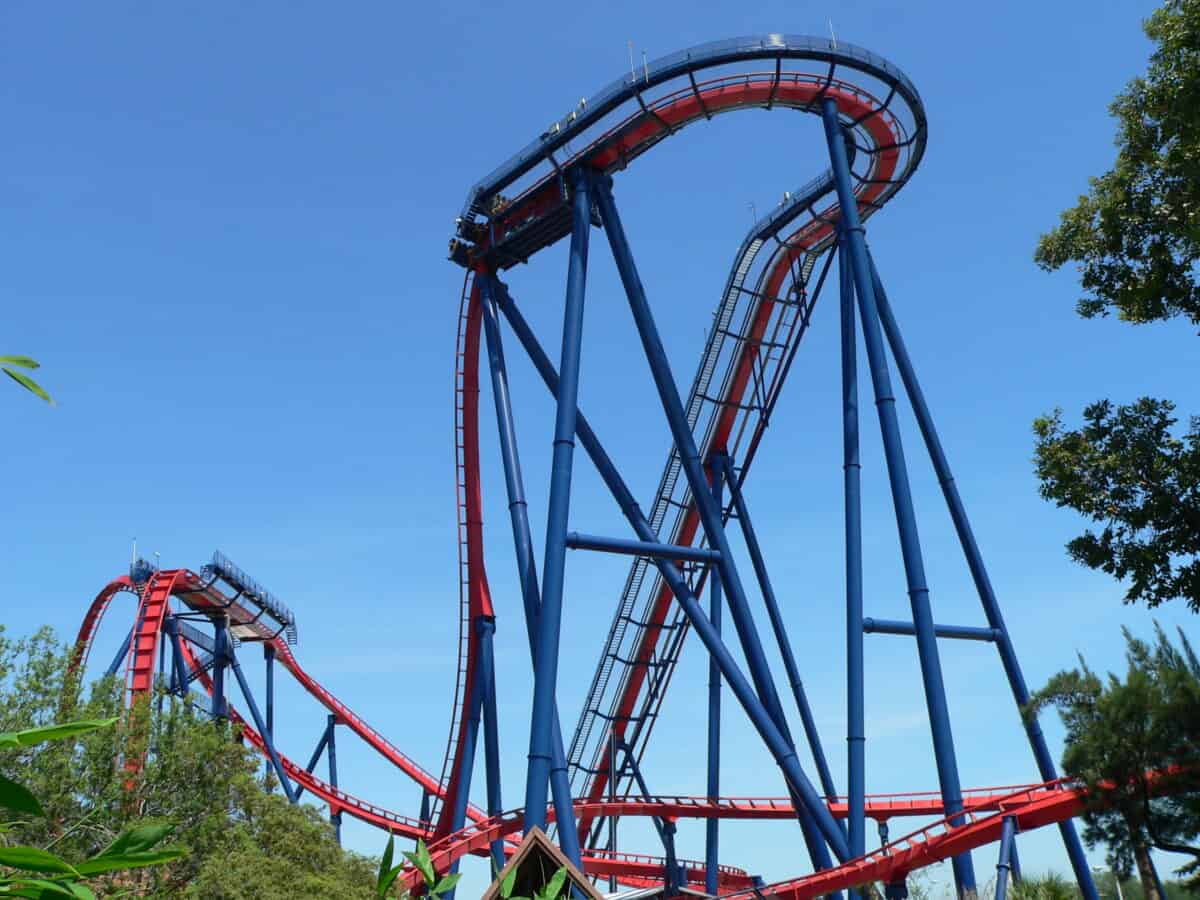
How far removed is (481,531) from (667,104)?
8732 millimetres

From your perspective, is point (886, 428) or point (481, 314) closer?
point (886, 428)

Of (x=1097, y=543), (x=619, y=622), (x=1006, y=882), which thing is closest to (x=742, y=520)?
(x=619, y=622)

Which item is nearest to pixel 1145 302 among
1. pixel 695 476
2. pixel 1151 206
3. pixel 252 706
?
pixel 1151 206

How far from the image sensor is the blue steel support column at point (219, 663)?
2788 centimetres

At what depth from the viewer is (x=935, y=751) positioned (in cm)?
1410

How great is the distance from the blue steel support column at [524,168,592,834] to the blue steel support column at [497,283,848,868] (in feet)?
7.38

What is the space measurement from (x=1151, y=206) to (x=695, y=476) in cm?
770

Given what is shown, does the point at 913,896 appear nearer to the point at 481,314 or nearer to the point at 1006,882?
the point at 1006,882

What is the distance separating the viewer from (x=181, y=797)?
1677 centimetres

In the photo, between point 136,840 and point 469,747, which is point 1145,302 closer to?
point 136,840

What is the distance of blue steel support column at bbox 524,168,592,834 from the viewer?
561 inches

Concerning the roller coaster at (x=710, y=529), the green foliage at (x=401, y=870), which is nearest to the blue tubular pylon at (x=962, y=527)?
the roller coaster at (x=710, y=529)

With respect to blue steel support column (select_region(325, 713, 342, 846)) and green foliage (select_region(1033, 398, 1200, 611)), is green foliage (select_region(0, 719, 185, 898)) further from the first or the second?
blue steel support column (select_region(325, 713, 342, 846))

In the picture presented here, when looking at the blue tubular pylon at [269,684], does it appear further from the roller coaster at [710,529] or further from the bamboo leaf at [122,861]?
the bamboo leaf at [122,861]
